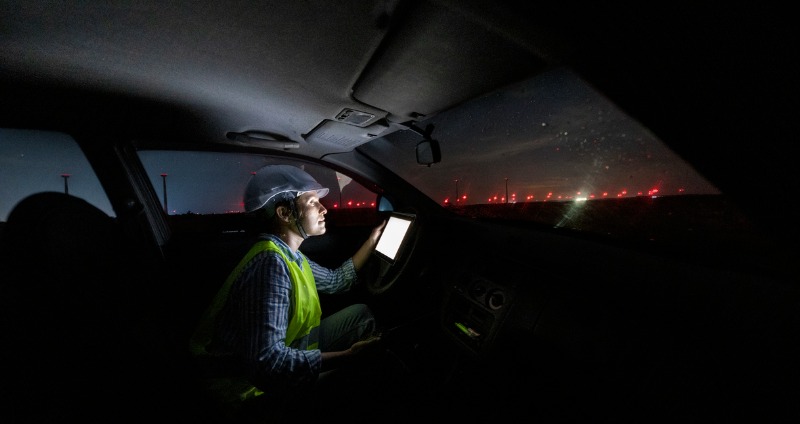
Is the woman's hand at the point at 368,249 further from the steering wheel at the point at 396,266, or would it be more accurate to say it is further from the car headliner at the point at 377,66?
the car headliner at the point at 377,66

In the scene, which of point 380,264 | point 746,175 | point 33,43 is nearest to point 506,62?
point 746,175

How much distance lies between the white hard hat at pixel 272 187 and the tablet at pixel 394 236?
2.57 ft

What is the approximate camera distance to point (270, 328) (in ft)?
5.15

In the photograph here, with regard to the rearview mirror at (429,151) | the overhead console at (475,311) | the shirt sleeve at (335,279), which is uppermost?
the rearview mirror at (429,151)

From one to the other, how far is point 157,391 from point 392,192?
2.90 meters

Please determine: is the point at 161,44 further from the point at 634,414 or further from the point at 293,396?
the point at 634,414

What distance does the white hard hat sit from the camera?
2.21 metres

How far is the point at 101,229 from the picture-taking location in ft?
3.83

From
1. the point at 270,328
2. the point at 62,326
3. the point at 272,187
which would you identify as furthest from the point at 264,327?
the point at 272,187

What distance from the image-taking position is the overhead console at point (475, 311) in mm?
1975

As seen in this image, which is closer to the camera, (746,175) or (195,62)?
(746,175)

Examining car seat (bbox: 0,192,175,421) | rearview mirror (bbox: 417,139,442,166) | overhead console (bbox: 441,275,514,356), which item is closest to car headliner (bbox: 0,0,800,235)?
rearview mirror (bbox: 417,139,442,166)

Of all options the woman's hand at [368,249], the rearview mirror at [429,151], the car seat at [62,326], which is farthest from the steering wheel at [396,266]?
the car seat at [62,326]

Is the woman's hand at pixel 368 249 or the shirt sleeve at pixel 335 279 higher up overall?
the woman's hand at pixel 368 249
